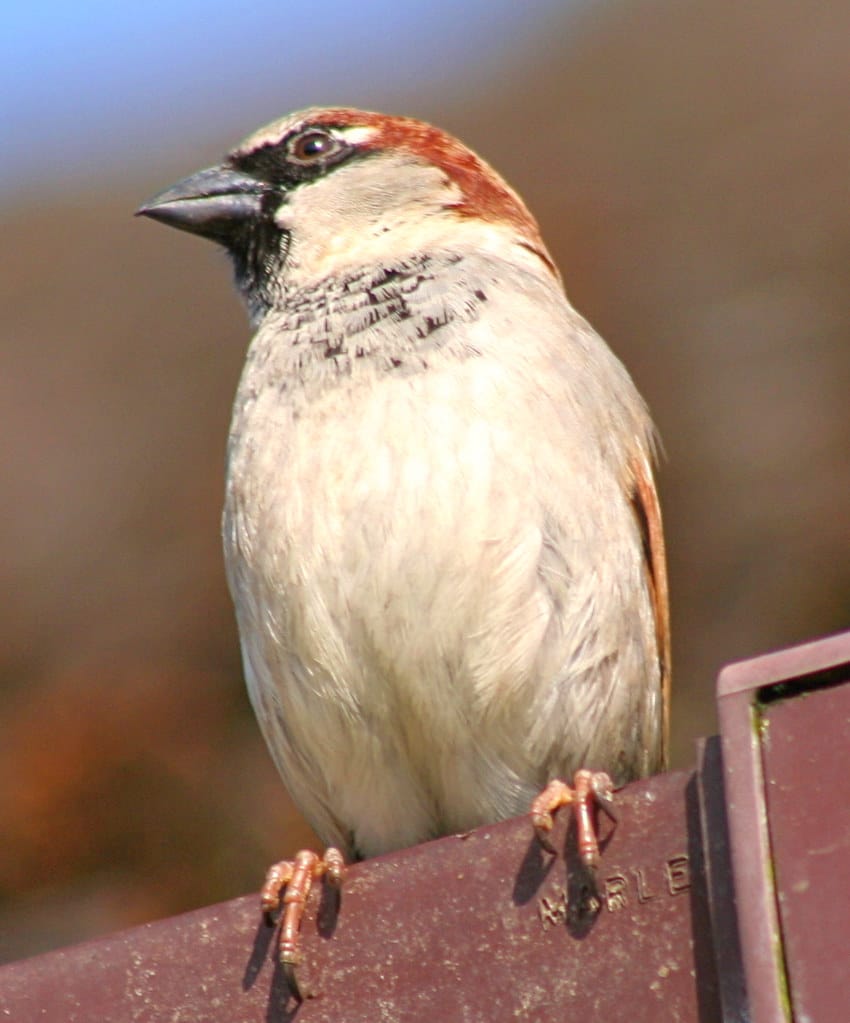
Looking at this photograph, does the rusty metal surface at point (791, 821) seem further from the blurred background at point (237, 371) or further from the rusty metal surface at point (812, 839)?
the blurred background at point (237, 371)

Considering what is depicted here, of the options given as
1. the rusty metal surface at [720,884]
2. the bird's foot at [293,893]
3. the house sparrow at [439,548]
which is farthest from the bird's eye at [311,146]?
the rusty metal surface at [720,884]

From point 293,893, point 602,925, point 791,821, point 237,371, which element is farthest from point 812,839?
point 237,371

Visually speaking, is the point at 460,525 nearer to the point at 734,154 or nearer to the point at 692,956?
the point at 692,956

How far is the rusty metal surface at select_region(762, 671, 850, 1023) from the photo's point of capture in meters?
1.53

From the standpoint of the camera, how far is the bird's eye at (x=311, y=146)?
330 centimetres

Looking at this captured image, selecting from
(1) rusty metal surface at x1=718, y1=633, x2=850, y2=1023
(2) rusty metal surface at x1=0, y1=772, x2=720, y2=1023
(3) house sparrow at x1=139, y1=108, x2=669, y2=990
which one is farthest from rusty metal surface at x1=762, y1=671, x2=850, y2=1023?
(3) house sparrow at x1=139, y1=108, x2=669, y2=990

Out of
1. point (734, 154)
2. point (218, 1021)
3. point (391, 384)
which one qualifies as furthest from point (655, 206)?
point (218, 1021)

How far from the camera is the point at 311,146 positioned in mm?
3303

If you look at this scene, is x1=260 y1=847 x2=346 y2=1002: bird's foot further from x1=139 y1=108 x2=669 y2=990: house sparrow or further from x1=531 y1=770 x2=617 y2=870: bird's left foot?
x1=531 y1=770 x2=617 y2=870: bird's left foot

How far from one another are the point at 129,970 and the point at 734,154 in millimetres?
3740

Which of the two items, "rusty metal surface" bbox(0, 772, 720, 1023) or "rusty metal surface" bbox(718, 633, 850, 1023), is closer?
"rusty metal surface" bbox(718, 633, 850, 1023)

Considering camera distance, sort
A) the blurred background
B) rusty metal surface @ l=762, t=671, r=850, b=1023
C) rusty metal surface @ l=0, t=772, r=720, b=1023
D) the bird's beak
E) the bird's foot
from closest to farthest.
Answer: rusty metal surface @ l=762, t=671, r=850, b=1023 → rusty metal surface @ l=0, t=772, r=720, b=1023 → the bird's foot → the bird's beak → the blurred background

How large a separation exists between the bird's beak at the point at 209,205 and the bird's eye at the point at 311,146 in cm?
8

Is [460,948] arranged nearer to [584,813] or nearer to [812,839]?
[584,813]
